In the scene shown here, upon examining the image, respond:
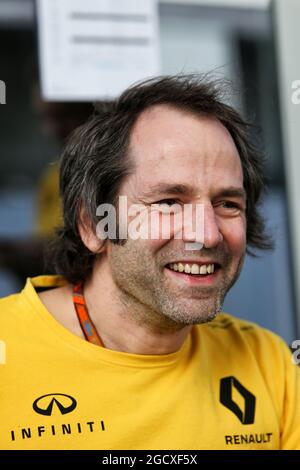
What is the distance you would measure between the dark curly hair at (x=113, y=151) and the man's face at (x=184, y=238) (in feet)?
0.19

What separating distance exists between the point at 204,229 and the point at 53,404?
1.84 feet

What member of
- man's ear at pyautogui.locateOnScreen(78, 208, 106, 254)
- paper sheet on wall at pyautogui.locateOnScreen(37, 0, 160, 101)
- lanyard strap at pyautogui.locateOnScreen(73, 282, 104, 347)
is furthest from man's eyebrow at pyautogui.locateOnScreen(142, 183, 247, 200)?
paper sheet on wall at pyautogui.locateOnScreen(37, 0, 160, 101)

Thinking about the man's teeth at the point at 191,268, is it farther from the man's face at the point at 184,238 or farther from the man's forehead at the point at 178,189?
the man's forehead at the point at 178,189

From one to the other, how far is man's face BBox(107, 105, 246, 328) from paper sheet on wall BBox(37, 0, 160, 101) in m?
0.98

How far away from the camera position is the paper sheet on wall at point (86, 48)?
2889 millimetres

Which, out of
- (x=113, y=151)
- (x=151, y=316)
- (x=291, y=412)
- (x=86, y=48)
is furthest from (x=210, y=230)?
(x=86, y=48)

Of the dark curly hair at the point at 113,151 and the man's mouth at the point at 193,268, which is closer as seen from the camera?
the man's mouth at the point at 193,268

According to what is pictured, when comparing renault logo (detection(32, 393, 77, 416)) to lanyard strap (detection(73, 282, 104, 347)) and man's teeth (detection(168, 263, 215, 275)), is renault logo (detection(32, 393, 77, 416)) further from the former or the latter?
man's teeth (detection(168, 263, 215, 275))

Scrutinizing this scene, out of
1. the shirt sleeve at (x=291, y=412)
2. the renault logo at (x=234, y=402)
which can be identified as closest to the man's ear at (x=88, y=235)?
the renault logo at (x=234, y=402)

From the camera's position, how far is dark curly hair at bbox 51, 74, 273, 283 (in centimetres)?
201

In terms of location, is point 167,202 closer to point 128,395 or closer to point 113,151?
point 113,151

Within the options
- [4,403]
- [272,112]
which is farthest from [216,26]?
[4,403]

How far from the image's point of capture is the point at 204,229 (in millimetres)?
1813

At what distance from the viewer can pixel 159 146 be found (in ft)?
6.23
